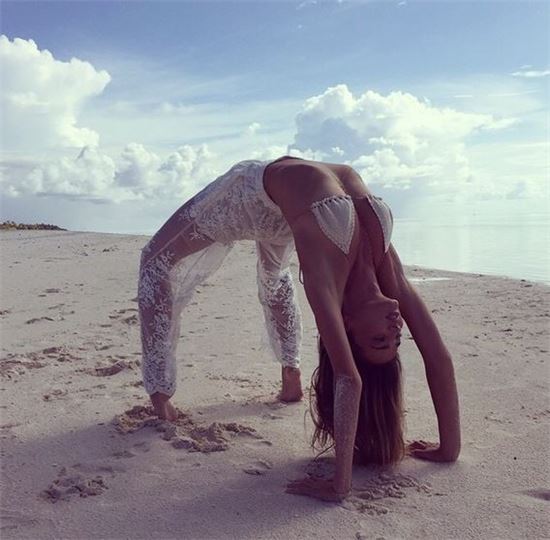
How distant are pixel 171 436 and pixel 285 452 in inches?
20.7

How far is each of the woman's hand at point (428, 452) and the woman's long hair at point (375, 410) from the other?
0.13 m

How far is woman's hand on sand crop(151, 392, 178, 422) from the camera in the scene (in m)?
3.27

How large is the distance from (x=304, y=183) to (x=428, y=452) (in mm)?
1307

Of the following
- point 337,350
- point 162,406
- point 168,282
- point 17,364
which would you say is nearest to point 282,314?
point 168,282

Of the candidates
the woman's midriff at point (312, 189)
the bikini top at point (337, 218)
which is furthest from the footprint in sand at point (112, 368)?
the bikini top at point (337, 218)

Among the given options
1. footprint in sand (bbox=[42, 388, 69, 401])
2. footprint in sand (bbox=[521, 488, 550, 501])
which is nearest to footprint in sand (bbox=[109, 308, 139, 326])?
footprint in sand (bbox=[42, 388, 69, 401])

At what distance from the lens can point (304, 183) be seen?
2.93 m

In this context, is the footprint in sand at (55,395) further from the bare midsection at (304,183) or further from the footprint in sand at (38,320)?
the footprint in sand at (38,320)

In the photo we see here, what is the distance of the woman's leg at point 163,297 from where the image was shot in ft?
10.8

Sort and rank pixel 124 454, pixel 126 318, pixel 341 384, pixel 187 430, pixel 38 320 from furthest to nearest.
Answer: pixel 126 318, pixel 38 320, pixel 187 430, pixel 124 454, pixel 341 384

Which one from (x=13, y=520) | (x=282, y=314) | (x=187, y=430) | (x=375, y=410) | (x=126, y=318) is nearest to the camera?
(x=13, y=520)

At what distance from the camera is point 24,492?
250 cm

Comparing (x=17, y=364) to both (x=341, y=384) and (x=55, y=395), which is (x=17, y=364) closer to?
(x=55, y=395)

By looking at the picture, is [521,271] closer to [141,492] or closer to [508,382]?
[508,382]
